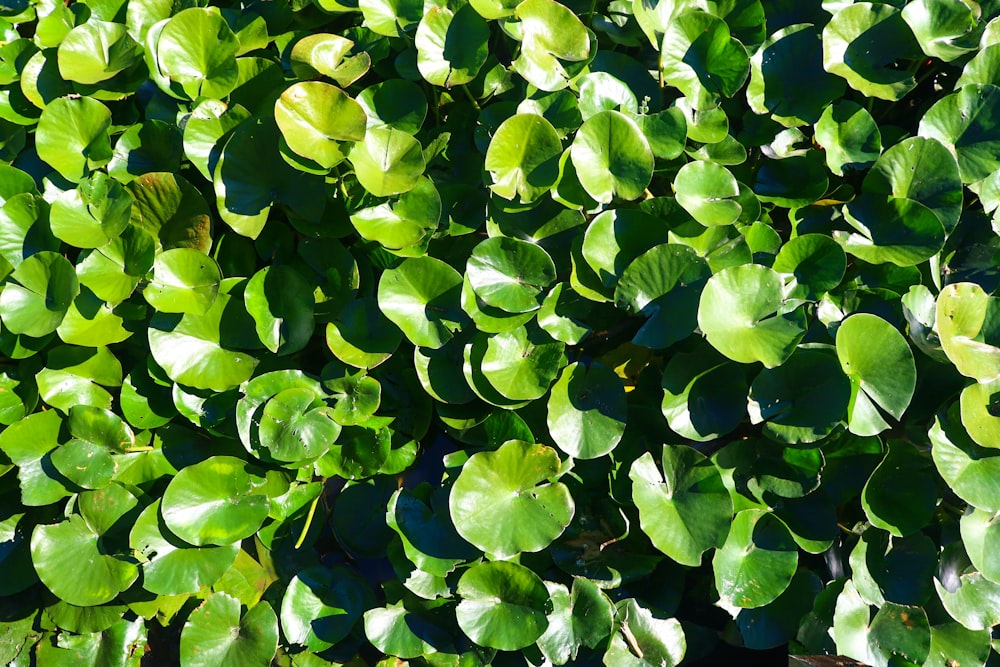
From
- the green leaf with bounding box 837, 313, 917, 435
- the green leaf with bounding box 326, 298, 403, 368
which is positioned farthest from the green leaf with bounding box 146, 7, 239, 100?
the green leaf with bounding box 837, 313, 917, 435

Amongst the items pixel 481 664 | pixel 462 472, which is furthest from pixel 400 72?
pixel 481 664

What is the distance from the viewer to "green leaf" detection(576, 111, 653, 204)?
3.96 feet

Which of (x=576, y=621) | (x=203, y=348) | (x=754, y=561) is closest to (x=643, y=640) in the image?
(x=576, y=621)

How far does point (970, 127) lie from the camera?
1.33 metres

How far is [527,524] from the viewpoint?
1.20m

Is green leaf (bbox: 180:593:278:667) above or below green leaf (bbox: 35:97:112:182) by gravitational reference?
below

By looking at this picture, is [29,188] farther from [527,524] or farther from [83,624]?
[527,524]

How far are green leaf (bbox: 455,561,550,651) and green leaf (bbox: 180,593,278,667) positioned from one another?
35 cm

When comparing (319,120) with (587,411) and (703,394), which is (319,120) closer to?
(587,411)

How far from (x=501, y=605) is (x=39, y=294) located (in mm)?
969

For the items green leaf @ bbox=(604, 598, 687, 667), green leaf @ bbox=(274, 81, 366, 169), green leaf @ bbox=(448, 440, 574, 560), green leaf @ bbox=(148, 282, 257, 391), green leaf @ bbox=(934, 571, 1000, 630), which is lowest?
green leaf @ bbox=(604, 598, 687, 667)

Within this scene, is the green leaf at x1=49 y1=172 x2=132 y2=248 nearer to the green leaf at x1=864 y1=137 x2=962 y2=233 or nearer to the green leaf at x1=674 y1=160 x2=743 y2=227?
the green leaf at x1=674 y1=160 x2=743 y2=227

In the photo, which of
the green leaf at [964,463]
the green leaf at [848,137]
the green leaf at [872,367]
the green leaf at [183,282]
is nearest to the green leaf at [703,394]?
the green leaf at [872,367]

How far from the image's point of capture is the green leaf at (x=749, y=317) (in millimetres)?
1104
